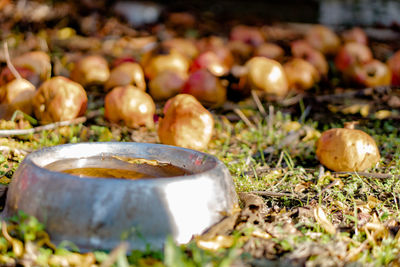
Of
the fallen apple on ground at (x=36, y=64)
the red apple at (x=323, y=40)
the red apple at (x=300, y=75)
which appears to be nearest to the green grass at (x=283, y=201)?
the red apple at (x=300, y=75)

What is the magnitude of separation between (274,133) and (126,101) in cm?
98

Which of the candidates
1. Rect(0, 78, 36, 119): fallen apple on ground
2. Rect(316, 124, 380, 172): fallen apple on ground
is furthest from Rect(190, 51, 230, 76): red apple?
Rect(316, 124, 380, 172): fallen apple on ground

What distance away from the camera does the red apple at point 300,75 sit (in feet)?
13.8

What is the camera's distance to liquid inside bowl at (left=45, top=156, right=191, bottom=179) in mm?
1833

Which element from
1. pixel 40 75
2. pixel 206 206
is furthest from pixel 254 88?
pixel 206 206

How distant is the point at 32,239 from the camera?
148 cm

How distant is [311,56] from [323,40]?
835 millimetres

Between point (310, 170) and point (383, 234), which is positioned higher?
point (383, 234)

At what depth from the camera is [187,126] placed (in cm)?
273

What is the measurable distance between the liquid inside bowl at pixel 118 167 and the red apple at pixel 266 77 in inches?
80.2

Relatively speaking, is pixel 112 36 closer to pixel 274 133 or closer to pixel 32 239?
pixel 274 133

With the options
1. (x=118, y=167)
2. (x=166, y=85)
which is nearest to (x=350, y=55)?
(x=166, y=85)

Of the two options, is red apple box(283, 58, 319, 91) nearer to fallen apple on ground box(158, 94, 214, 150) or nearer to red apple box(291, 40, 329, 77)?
red apple box(291, 40, 329, 77)

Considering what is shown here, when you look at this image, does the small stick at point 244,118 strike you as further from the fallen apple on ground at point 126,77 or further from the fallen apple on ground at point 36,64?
the fallen apple on ground at point 36,64
